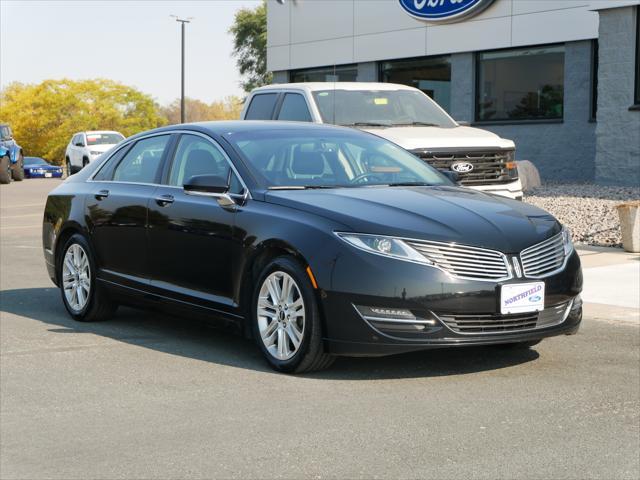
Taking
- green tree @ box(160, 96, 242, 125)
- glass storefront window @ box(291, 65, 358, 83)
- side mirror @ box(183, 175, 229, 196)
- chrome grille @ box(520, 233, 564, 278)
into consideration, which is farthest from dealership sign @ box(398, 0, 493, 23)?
green tree @ box(160, 96, 242, 125)

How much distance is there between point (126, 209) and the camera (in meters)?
8.73

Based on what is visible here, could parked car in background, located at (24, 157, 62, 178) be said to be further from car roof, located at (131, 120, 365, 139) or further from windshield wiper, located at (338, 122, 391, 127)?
car roof, located at (131, 120, 365, 139)

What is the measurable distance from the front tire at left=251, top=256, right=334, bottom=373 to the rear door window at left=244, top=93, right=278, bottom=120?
7.80 metres

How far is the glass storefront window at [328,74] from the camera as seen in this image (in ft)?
109

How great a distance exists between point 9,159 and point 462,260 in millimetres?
33381

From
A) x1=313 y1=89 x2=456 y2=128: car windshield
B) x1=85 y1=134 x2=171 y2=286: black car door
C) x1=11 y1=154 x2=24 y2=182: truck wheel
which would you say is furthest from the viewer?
x1=11 y1=154 x2=24 y2=182: truck wheel

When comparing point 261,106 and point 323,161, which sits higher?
point 261,106

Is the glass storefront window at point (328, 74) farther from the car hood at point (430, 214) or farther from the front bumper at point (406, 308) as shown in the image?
the front bumper at point (406, 308)

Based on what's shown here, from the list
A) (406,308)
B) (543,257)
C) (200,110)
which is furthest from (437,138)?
(200,110)

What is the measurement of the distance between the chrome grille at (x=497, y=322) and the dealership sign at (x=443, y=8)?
73.0 ft

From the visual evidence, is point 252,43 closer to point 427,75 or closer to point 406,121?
point 427,75

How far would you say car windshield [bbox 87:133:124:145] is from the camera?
42281 millimetres

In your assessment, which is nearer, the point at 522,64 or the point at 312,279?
the point at 312,279

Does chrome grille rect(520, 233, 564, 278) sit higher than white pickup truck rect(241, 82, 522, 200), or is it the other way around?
white pickup truck rect(241, 82, 522, 200)
